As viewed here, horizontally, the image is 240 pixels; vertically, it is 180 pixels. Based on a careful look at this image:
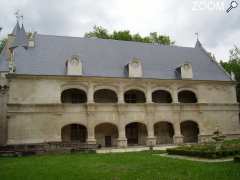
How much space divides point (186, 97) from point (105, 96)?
27.6 feet

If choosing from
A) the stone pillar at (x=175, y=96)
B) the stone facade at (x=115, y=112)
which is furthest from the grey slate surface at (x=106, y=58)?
the stone pillar at (x=175, y=96)

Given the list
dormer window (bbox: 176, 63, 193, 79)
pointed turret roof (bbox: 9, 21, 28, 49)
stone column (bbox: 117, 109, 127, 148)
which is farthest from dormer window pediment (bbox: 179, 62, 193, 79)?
pointed turret roof (bbox: 9, 21, 28, 49)

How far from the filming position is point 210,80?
29.2 metres

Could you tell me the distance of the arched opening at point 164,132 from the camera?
2822 cm

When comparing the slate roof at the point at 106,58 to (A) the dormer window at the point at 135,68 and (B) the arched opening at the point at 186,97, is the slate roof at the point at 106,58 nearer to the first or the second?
(A) the dormer window at the point at 135,68

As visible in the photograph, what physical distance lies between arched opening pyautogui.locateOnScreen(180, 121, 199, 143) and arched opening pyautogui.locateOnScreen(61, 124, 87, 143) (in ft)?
32.0

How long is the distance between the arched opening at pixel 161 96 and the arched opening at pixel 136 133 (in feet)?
9.61

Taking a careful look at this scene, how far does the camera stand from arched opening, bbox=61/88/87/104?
85.3 ft

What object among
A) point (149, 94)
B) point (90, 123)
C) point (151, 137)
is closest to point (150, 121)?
point (151, 137)

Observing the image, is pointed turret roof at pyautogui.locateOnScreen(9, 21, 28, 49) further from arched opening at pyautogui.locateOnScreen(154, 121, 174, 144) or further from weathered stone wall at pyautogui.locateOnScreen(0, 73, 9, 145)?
arched opening at pyautogui.locateOnScreen(154, 121, 174, 144)

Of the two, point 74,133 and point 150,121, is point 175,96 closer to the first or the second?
point 150,121

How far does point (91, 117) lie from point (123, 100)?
322cm

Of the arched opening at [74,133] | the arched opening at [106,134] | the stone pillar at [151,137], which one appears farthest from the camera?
the arched opening at [106,134]

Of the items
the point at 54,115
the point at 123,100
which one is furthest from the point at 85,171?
the point at 123,100
